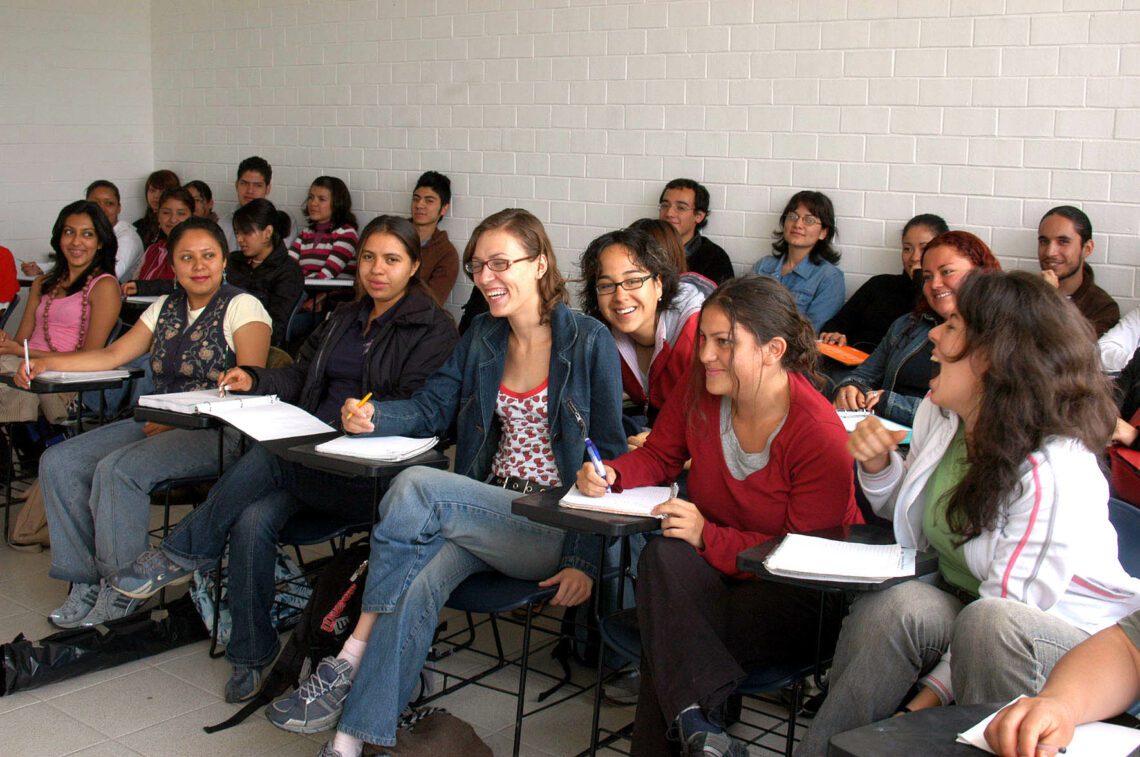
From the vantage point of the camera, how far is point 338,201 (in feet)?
21.4

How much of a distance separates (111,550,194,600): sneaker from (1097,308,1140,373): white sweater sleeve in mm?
3039

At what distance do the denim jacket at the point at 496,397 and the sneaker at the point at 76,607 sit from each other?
1269 millimetres

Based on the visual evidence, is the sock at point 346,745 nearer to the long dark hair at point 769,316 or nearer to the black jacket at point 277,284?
the long dark hair at point 769,316

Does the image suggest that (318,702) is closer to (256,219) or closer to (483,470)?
(483,470)

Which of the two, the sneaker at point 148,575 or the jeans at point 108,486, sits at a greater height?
the jeans at point 108,486

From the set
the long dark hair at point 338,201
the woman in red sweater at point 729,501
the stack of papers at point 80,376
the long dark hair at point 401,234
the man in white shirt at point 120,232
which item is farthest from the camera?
the man in white shirt at point 120,232

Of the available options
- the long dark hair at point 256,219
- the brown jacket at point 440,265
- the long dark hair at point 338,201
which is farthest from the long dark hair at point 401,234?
the long dark hair at point 338,201

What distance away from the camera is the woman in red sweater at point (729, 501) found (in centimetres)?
207

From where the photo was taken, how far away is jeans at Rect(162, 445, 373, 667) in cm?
298

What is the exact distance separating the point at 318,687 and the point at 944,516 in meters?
1.40

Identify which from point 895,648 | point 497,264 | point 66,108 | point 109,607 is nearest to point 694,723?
point 895,648

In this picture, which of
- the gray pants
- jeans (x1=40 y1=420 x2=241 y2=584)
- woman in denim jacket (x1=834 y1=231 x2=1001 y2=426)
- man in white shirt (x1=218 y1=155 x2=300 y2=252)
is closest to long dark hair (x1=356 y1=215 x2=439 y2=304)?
jeans (x1=40 y1=420 x2=241 y2=584)

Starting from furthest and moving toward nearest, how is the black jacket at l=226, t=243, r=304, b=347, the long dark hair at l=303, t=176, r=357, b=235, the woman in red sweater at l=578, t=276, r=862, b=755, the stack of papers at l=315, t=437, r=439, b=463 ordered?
the long dark hair at l=303, t=176, r=357, b=235
the black jacket at l=226, t=243, r=304, b=347
the stack of papers at l=315, t=437, r=439, b=463
the woman in red sweater at l=578, t=276, r=862, b=755

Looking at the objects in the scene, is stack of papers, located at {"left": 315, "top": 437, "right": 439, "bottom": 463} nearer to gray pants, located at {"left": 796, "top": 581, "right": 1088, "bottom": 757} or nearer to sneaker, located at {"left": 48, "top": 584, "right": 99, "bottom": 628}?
gray pants, located at {"left": 796, "top": 581, "right": 1088, "bottom": 757}
